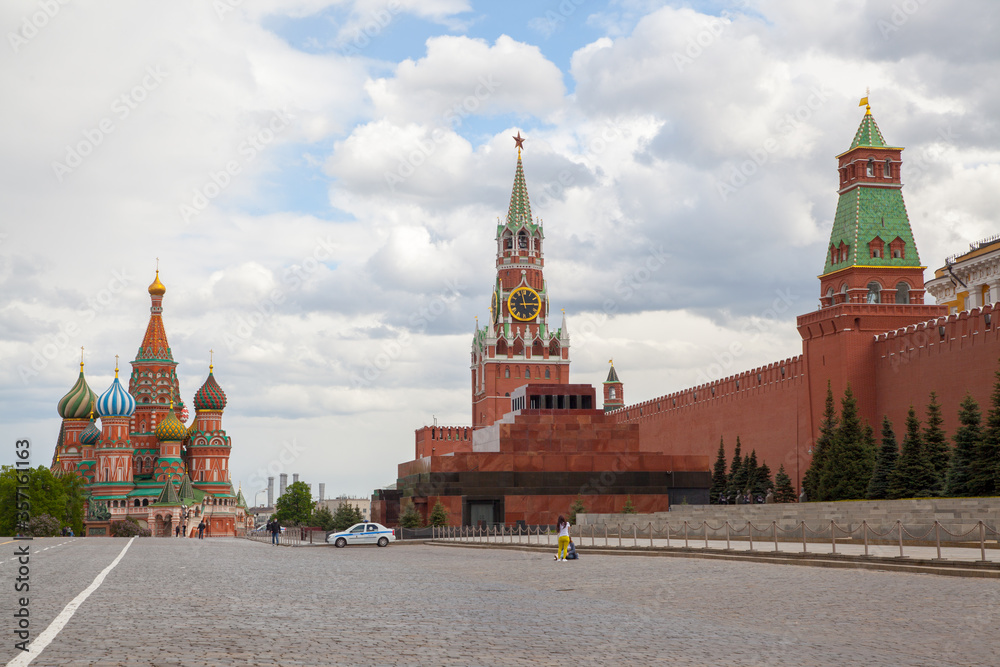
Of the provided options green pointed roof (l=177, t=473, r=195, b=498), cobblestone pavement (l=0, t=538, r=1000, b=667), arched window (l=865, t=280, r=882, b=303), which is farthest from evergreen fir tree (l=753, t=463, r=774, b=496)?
green pointed roof (l=177, t=473, r=195, b=498)

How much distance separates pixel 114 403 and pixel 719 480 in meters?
60.8

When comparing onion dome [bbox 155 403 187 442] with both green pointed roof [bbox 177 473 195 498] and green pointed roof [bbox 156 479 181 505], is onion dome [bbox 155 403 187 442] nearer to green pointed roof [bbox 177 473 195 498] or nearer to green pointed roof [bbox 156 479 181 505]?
green pointed roof [bbox 177 473 195 498]

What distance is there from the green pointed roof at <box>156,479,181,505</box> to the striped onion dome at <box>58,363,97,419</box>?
1343 cm

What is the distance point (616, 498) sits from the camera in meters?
49.9

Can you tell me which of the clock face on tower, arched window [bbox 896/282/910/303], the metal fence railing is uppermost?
the clock face on tower

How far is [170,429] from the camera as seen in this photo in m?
97.4

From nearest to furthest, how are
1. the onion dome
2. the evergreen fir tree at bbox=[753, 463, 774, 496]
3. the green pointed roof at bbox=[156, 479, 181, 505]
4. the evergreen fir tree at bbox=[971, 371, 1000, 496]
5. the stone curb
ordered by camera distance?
the stone curb, the evergreen fir tree at bbox=[971, 371, 1000, 496], the evergreen fir tree at bbox=[753, 463, 774, 496], the green pointed roof at bbox=[156, 479, 181, 505], the onion dome

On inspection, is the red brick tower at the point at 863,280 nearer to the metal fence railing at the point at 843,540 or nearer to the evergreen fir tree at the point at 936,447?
the evergreen fir tree at the point at 936,447

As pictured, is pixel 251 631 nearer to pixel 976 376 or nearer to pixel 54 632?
pixel 54 632

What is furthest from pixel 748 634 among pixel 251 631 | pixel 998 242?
pixel 998 242

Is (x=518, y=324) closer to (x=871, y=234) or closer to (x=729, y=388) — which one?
(x=729, y=388)

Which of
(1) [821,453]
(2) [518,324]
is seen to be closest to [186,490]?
(2) [518,324]

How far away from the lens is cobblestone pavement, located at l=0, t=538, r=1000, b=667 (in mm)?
8305

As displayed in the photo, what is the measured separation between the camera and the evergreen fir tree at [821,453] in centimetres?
3931
